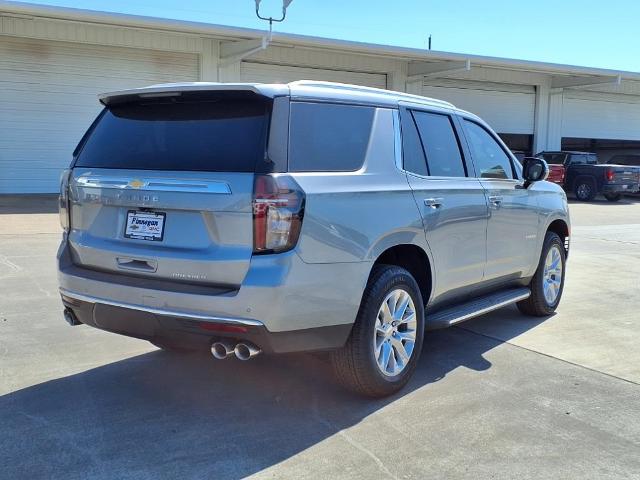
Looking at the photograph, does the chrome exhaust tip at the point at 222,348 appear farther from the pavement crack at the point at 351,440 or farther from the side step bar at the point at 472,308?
the side step bar at the point at 472,308

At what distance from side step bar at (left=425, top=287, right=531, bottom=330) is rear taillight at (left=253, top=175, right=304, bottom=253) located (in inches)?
65.6

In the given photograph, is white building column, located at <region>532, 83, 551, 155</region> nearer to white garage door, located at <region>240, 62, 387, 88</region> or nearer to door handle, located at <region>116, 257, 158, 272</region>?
white garage door, located at <region>240, 62, 387, 88</region>

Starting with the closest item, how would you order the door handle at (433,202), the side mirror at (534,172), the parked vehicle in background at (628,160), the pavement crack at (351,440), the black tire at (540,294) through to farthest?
the pavement crack at (351,440) → the door handle at (433,202) → the side mirror at (534,172) → the black tire at (540,294) → the parked vehicle in background at (628,160)

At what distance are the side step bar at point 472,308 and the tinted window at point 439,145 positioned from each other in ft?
3.48

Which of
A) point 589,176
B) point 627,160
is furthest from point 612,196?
point 627,160

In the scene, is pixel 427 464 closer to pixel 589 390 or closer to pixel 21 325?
pixel 589 390

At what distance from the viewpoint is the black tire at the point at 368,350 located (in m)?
3.97

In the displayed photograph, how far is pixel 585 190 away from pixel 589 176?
0.60m

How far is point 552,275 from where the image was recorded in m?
6.64

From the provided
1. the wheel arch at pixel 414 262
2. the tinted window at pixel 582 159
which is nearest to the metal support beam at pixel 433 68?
the tinted window at pixel 582 159

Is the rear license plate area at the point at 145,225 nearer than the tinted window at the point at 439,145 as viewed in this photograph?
→ Yes

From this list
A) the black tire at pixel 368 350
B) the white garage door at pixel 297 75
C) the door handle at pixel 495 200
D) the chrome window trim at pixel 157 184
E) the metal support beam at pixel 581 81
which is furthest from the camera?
the metal support beam at pixel 581 81

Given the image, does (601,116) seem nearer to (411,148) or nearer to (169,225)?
(411,148)

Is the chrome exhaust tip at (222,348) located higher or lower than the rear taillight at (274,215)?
lower
